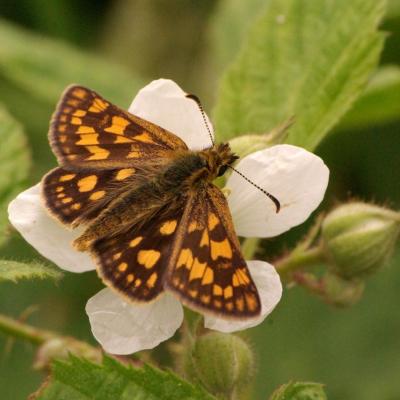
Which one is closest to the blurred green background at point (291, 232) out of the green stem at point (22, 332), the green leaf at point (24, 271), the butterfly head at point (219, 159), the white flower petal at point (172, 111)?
the green stem at point (22, 332)

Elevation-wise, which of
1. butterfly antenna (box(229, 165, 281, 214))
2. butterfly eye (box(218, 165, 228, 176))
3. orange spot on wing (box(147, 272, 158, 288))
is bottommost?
orange spot on wing (box(147, 272, 158, 288))

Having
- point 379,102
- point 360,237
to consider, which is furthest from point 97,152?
point 379,102

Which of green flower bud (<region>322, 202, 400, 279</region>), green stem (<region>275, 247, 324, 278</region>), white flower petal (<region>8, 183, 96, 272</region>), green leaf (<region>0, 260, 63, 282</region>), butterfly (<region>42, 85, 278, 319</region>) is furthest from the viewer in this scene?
green stem (<region>275, 247, 324, 278</region>)

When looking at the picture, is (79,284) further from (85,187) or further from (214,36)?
(85,187)

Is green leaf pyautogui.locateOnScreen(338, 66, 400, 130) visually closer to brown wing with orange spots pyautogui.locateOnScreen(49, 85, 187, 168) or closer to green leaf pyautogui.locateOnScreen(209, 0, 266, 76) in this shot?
green leaf pyautogui.locateOnScreen(209, 0, 266, 76)

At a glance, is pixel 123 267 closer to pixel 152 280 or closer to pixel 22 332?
pixel 152 280

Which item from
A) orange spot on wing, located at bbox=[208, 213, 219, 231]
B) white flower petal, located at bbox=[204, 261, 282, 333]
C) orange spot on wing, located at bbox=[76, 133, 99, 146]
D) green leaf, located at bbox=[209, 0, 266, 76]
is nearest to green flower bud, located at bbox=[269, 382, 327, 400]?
white flower petal, located at bbox=[204, 261, 282, 333]

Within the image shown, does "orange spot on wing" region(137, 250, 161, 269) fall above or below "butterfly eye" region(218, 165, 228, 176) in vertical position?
below
